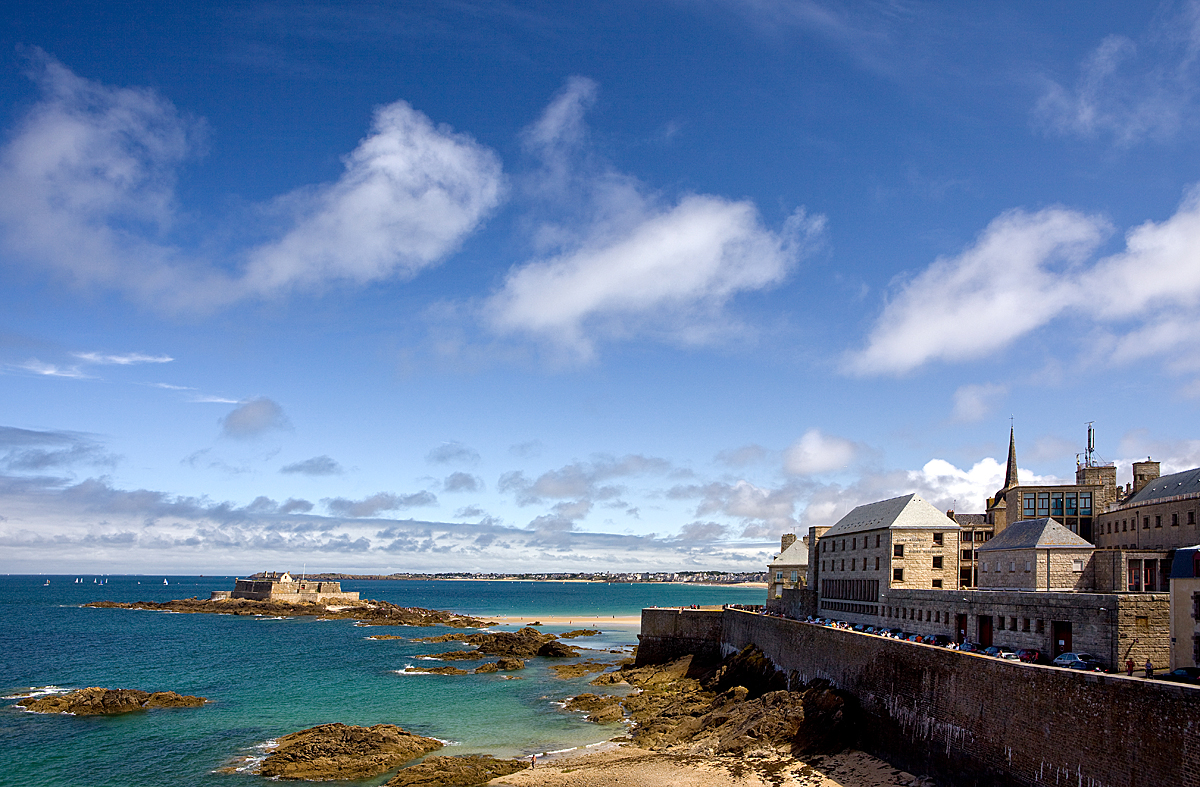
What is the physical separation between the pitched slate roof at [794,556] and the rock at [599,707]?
28025mm

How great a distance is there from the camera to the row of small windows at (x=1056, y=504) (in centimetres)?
6900

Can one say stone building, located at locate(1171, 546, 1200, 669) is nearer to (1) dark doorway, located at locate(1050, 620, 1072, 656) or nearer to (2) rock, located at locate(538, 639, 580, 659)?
(1) dark doorway, located at locate(1050, 620, 1072, 656)

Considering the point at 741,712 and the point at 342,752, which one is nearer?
the point at 342,752

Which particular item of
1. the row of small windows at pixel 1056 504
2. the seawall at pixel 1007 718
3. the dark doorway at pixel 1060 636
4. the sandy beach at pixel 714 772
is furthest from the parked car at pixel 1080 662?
the row of small windows at pixel 1056 504

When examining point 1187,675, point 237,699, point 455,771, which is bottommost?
point 237,699

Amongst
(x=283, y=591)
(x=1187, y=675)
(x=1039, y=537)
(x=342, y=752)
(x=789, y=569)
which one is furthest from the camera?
(x=283, y=591)

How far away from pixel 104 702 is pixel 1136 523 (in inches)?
2868

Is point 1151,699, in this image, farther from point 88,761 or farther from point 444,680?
point 444,680

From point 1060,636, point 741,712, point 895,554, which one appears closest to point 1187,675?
point 1060,636

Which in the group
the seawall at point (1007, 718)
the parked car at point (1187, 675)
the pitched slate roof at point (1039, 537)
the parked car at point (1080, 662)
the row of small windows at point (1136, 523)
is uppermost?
the row of small windows at point (1136, 523)

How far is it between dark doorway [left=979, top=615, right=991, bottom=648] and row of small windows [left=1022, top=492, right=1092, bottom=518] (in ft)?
103

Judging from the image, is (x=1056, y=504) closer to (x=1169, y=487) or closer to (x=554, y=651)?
(x=1169, y=487)

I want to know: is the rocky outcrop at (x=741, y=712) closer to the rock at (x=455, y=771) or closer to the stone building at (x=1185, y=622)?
the rock at (x=455, y=771)

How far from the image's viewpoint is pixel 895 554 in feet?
180
